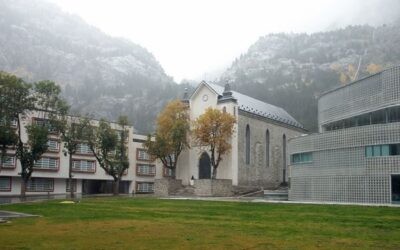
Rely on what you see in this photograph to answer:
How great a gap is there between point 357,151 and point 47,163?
46.1 meters

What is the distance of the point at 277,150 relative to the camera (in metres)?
83.6

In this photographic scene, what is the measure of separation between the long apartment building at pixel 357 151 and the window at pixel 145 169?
3777 centimetres

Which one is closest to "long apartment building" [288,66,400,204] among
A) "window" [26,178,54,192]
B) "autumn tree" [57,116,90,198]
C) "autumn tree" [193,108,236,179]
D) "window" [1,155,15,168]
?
"autumn tree" [193,108,236,179]

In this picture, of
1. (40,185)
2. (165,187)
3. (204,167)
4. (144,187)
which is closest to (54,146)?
(40,185)

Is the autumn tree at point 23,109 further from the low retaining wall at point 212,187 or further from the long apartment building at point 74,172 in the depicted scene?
the low retaining wall at point 212,187

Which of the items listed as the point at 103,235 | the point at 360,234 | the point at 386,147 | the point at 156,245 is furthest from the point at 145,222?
the point at 386,147

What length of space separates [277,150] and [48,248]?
7092 cm

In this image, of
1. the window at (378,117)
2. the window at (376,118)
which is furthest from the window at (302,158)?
the window at (378,117)

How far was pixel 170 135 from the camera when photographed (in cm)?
6912

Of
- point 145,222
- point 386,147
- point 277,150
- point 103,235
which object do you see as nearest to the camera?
point 103,235

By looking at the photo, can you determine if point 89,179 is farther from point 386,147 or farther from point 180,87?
point 180,87

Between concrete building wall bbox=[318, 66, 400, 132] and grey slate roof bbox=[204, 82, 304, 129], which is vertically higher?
grey slate roof bbox=[204, 82, 304, 129]

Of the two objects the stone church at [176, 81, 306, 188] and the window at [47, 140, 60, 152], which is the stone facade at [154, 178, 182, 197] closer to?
the stone church at [176, 81, 306, 188]

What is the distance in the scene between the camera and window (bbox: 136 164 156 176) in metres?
84.0
